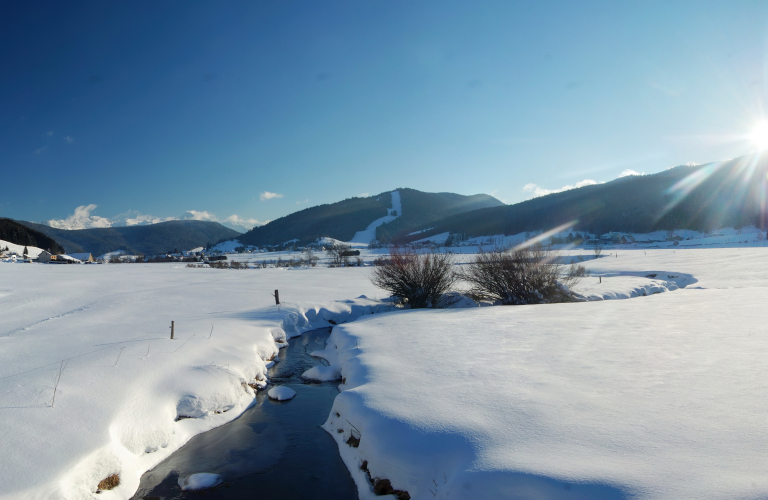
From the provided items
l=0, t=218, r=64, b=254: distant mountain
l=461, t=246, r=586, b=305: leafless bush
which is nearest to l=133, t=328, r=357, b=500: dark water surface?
l=461, t=246, r=586, b=305: leafless bush

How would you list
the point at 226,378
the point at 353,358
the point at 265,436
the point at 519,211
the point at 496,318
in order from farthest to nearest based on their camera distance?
1. the point at 519,211
2. the point at 496,318
3. the point at 353,358
4. the point at 226,378
5. the point at 265,436

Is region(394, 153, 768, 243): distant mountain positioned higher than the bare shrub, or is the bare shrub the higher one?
region(394, 153, 768, 243): distant mountain

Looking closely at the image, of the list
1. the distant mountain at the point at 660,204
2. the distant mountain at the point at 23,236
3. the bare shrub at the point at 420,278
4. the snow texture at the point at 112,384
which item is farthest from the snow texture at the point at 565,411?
the distant mountain at the point at 23,236

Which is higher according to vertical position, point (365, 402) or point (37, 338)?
point (37, 338)

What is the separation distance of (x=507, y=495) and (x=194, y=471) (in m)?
4.87

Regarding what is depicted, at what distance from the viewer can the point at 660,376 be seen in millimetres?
6156

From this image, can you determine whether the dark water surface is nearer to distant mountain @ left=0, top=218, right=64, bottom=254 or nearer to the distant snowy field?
the distant snowy field

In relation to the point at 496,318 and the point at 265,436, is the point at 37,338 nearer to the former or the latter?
the point at 265,436

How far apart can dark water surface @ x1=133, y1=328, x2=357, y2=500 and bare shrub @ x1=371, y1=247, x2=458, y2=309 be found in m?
10.6

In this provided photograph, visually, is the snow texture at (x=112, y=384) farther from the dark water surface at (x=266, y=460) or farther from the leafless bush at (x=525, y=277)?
the leafless bush at (x=525, y=277)

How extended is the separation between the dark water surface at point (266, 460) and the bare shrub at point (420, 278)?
1061 cm

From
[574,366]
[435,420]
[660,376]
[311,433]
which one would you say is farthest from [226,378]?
[660,376]

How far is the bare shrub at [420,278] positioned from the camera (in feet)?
61.2

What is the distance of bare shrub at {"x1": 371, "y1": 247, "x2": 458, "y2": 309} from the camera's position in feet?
61.2
